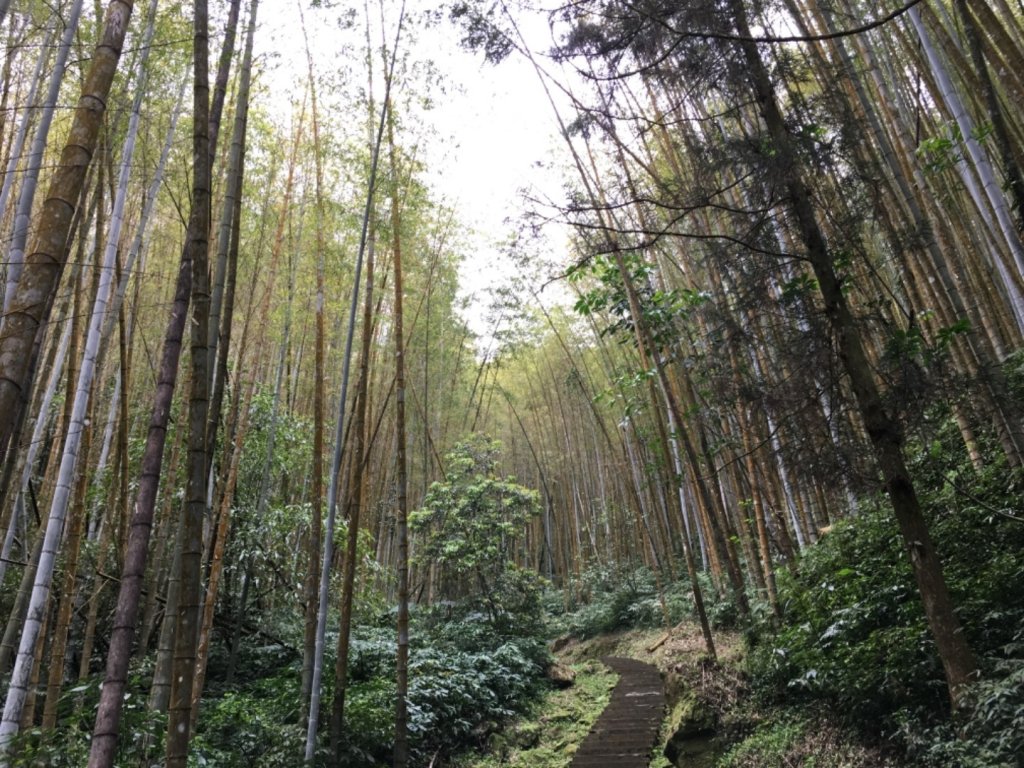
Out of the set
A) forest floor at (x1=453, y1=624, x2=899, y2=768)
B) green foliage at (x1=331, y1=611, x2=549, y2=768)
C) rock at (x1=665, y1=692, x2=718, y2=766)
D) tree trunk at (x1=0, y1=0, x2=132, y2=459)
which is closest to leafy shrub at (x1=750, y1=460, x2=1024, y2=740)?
forest floor at (x1=453, y1=624, x2=899, y2=768)

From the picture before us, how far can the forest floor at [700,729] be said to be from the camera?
131 inches

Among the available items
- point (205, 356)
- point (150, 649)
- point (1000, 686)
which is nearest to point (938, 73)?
point (1000, 686)

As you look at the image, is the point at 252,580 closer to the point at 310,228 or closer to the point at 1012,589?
the point at 310,228

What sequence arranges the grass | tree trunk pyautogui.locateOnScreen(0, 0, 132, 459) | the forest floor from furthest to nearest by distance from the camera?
the grass, the forest floor, tree trunk pyautogui.locateOnScreen(0, 0, 132, 459)

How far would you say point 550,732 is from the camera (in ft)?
17.9

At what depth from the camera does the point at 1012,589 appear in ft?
9.03

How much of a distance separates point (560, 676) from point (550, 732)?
6.28 ft

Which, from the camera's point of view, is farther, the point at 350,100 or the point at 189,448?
the point at 350,100

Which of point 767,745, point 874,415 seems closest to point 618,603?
point 767,745

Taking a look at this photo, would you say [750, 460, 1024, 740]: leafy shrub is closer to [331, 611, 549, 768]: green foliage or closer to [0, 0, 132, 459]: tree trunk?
[331, 611, 549, 768]: green foliage

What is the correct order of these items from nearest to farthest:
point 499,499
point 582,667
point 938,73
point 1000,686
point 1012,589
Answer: point 1000,686 → point 1012,589 → point 938,73 → point 582,667 → point 499,499

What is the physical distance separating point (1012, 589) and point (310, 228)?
20.9 ft

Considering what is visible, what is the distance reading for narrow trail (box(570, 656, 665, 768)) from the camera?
418 centimetres

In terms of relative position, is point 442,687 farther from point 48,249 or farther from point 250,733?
point 48,249
